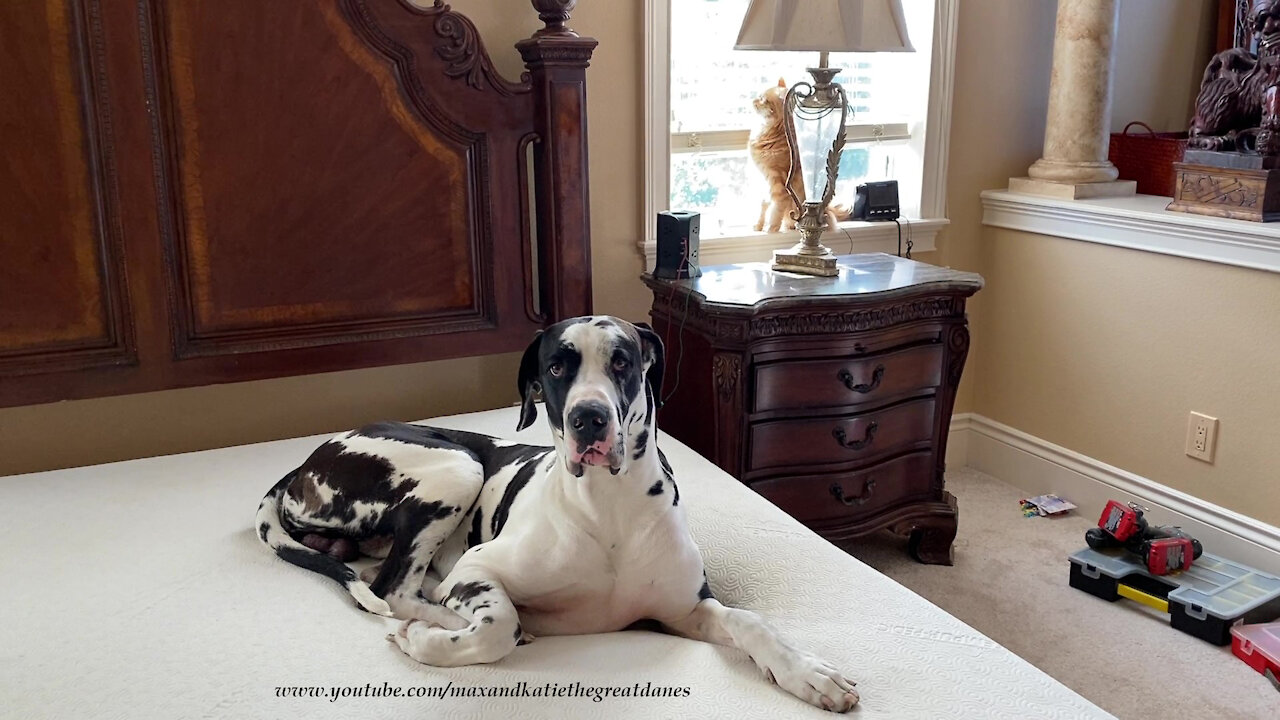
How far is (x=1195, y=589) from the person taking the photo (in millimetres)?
2498

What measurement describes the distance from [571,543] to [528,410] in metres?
0.24

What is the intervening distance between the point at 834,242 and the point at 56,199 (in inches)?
80.2

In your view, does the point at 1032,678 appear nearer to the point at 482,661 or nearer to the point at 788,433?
the point at 482,661

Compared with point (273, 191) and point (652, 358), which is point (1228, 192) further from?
point (273, 191)

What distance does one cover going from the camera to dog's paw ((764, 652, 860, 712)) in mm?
1196

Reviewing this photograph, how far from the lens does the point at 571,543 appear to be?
4.64 ft

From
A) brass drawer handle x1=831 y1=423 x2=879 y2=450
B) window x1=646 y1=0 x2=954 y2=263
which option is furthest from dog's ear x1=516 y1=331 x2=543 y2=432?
window x1=646 y1=0 x2=954 y2=263

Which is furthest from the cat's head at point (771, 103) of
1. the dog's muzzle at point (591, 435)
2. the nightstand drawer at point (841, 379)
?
the dog's muzzle at point (591, 435)

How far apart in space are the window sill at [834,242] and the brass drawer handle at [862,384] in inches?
23.0

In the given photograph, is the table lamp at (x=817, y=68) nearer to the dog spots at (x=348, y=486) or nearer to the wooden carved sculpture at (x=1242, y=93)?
the wooden carved sculpture at (x=1242, y=93)

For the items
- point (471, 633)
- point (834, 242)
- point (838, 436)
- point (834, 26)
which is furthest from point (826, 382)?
point (471, 633)

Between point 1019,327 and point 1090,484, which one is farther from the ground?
point 1019,327

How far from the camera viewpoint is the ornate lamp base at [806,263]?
259 centimetres

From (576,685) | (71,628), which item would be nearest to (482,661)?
(576,685)
